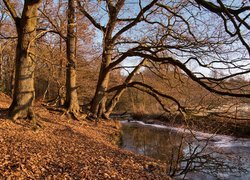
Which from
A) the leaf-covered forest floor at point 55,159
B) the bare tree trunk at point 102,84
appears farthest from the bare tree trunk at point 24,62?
the bare tree trunk at point 102,84

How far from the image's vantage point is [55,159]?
20.6ft

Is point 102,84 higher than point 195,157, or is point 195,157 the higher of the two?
point 102,84

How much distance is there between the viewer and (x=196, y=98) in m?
10.6

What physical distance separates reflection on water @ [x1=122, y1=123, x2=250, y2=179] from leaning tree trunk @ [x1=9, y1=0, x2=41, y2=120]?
4.78 meters

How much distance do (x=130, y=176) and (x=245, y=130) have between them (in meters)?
13.8

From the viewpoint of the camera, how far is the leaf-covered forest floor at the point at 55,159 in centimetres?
530

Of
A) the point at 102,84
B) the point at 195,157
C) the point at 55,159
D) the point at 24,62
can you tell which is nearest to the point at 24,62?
the point at 24,62

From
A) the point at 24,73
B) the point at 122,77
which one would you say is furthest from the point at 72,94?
the point at 122,77

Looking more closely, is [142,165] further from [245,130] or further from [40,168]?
[245,130]

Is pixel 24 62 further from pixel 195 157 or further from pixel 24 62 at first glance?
pixel 195 157

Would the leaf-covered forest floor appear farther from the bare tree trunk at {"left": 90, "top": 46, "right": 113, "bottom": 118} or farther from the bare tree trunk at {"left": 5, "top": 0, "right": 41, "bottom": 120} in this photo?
the bare tree trunk at {"left": 90, "top": 46, "right": 113, "bottom": 118}

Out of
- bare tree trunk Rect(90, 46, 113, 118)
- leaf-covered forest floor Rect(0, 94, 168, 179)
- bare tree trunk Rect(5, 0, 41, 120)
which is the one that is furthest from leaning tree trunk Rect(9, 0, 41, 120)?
bare tree trunk Rect(90, 46, 113, 118)

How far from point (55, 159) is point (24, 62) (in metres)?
3.96

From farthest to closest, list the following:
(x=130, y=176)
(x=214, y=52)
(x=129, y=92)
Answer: (x=129, y=92) → (x=214, y=52) → (x=130, y=176)
